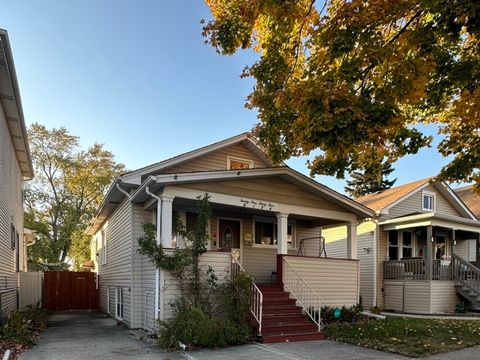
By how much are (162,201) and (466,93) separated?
22.1 feet

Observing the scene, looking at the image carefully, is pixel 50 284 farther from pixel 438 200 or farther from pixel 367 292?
pixel 438 200

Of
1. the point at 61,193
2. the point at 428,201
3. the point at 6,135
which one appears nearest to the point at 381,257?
the point at 428,201

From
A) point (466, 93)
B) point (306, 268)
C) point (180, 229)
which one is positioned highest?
point (466, 93)

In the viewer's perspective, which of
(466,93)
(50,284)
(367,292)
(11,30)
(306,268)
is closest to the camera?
(466,93)

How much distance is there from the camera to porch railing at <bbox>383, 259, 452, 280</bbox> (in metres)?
16.7

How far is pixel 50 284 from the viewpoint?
20047 mm

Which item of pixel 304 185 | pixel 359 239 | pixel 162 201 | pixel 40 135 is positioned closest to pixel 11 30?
pixel 162 201

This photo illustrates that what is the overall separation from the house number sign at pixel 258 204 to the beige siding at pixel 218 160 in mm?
2333

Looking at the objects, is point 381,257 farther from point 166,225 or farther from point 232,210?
point 166,225

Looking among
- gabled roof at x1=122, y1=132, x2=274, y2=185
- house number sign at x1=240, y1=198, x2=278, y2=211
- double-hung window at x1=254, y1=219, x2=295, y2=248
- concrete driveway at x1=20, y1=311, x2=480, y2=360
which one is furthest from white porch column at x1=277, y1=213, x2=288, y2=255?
concrete driveway at x1=20, y1=311, x2=480, y2=360

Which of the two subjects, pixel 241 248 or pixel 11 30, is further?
pixel 241 248

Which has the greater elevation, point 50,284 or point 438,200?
point 438,200

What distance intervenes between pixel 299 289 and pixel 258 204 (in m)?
2.64

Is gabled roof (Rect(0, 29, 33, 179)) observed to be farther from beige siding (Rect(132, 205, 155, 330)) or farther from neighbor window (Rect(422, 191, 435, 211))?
neighbor window (Rect(422, 191, 435, 211))
